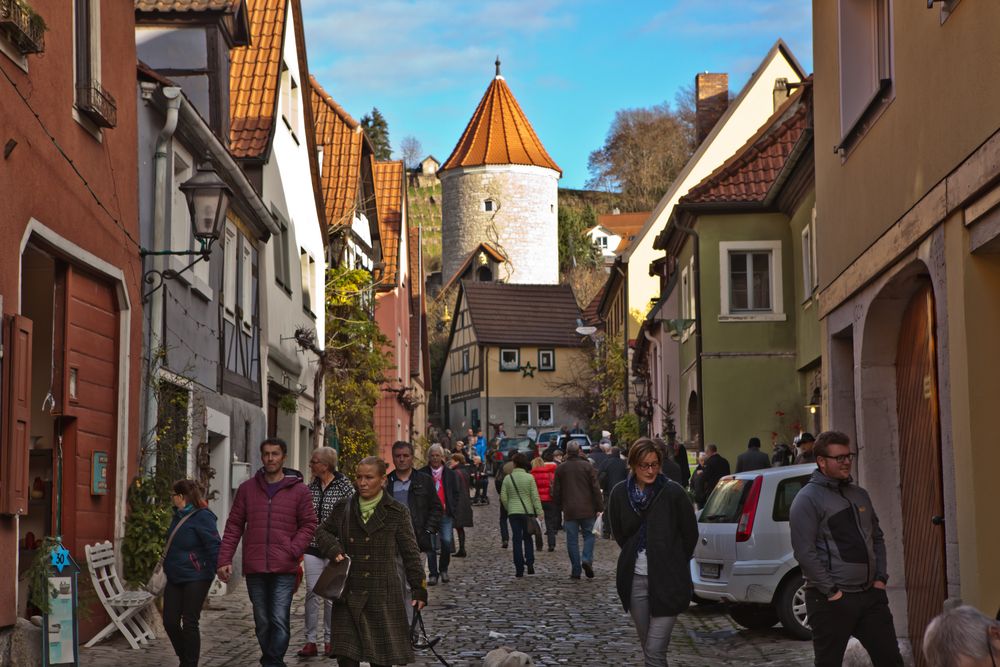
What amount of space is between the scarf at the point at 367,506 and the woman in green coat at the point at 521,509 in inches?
408

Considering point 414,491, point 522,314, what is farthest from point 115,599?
point 522,314

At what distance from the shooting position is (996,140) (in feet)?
26.3

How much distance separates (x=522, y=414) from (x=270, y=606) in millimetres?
66580

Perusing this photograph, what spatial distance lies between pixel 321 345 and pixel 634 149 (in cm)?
8616

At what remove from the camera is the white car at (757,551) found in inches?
492

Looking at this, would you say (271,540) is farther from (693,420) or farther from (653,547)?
(693,420)

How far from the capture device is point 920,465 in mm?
11141

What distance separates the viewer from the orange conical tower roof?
102312 mm

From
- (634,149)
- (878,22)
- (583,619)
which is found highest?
(634,149)

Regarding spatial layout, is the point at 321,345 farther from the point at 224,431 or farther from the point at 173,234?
the point at 173,234

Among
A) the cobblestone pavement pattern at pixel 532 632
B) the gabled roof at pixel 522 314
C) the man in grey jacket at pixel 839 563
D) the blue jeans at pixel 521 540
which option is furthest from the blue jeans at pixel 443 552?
the gabled roof at pixel 522 314

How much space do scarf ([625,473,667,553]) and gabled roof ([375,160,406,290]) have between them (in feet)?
104

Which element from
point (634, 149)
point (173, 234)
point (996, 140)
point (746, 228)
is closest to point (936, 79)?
point (996, 140)

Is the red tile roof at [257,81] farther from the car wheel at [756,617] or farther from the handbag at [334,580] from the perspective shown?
the handbag at [334,580]
